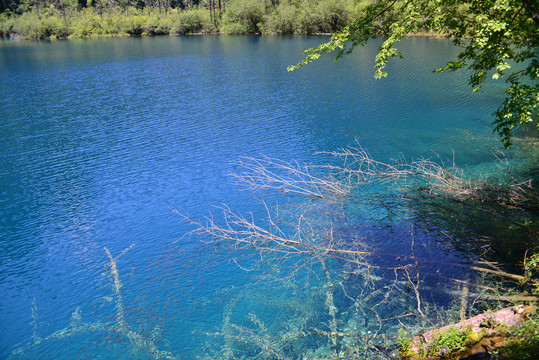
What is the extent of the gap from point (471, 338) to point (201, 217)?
10.2 m

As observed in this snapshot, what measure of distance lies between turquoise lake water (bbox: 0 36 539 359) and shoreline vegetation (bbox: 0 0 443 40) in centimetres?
5486

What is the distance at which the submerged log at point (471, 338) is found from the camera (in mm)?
7180

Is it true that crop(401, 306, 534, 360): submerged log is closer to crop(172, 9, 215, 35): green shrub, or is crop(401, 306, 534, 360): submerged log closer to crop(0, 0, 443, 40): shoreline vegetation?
crop(0, 0, 443, 40): shoreline vegetation

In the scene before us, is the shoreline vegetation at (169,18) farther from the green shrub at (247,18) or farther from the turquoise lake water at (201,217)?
the turquoise lake water at (201,217)

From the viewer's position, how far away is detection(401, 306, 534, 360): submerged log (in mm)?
7180

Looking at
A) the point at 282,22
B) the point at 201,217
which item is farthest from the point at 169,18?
the point at 201,217

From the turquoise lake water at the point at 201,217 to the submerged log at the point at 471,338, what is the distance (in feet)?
3.38

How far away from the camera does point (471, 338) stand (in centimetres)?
729

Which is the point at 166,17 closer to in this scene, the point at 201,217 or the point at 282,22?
the point at 282,22

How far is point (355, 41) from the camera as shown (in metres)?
12.3

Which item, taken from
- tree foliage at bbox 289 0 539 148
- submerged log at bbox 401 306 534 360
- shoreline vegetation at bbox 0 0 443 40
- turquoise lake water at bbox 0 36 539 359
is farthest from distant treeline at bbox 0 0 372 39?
submerged log at bbox 401 306 534 360

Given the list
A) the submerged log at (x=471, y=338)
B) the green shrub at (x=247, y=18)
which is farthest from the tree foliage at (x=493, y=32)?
the green shrub at (x=247, y=18)

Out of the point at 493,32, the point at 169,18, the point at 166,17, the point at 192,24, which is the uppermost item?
the point at 166,17

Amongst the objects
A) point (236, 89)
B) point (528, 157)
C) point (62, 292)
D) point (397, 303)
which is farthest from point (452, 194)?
point (236, 89)
